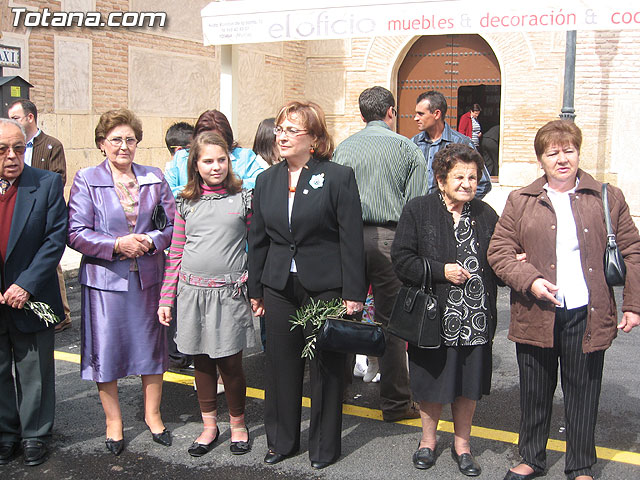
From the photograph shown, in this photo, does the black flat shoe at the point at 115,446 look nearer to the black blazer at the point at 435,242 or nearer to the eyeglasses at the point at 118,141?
the eyeglasses at the point at 118,141

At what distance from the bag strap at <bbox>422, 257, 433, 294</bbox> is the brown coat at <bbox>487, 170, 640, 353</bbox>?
0.32m

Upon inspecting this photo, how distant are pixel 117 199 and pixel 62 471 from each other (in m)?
1.52

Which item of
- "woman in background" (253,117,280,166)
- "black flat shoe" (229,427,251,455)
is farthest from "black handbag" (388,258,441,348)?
"woman in background" (253,117,280,166)

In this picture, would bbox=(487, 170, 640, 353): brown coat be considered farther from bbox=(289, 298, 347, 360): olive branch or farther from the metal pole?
the metal pole

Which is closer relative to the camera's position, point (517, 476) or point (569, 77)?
point (517, 476)

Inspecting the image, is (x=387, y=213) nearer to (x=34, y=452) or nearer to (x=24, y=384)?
(x=24, y=384)

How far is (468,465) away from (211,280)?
1720mm

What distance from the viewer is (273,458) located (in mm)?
4125

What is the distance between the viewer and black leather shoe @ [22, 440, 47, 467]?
4121 millimetres

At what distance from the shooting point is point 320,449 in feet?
13.4

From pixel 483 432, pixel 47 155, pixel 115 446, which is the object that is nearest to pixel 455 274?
pixel 483 432

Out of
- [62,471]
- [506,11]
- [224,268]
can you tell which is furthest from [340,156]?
[506,11]

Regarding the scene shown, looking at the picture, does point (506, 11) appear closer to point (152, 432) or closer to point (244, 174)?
point (244, 174)

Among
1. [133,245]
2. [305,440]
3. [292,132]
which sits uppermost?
[292,132]
